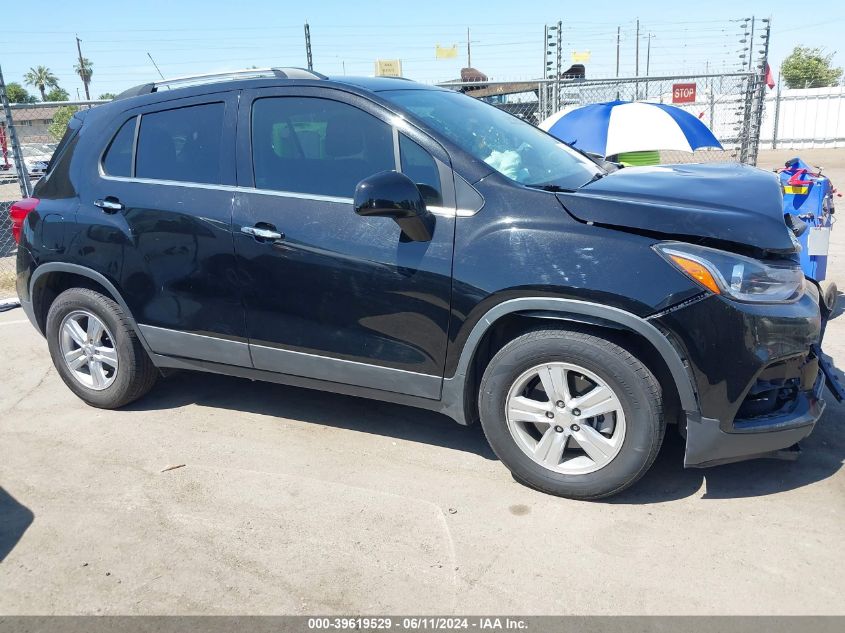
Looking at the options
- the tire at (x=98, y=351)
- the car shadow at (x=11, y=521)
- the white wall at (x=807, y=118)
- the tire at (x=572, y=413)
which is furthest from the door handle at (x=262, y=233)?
the white wall at (x=807, y=118)

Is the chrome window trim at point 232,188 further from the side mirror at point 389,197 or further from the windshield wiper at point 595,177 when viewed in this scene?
the windshield wiper at point 595,177

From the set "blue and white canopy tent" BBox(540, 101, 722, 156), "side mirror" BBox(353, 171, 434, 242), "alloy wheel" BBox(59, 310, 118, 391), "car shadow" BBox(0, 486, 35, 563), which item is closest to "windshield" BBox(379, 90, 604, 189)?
"side mirror" BBox(353, 171, 434, 242)

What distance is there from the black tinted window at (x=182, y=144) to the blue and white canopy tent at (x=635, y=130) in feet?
12.5

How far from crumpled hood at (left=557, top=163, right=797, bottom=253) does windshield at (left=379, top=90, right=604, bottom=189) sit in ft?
1.06

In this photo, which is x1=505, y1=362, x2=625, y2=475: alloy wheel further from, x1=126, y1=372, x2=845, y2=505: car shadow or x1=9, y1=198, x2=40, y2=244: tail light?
x1=9, y1=198, x2=40, y2=244: tail light

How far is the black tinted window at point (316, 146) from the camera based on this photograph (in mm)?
3523

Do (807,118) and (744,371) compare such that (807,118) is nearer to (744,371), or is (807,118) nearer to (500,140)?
(500,140)

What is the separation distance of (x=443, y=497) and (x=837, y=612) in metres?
1.61

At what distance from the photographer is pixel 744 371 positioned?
2.90 m

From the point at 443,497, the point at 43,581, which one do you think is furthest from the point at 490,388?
the point at 43,581

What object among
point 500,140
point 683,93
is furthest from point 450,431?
point 683,93

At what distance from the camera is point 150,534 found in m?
3.19

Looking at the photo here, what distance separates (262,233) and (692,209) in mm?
2030

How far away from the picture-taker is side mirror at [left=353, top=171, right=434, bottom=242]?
3107 millimetres
